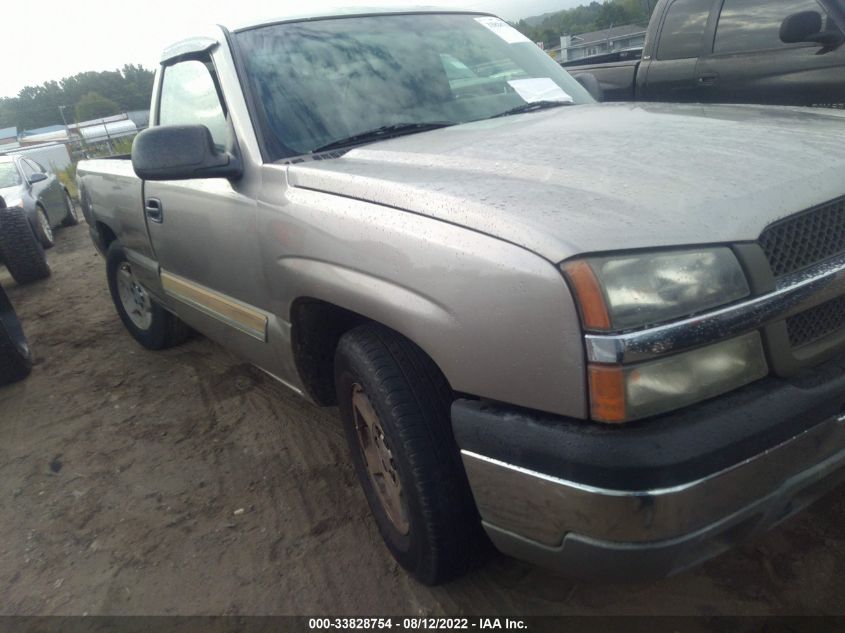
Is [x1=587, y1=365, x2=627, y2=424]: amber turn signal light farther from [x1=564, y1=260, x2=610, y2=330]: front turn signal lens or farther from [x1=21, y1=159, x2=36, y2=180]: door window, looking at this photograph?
[x1=21, y1=159, x2=36, y2=180]: door window

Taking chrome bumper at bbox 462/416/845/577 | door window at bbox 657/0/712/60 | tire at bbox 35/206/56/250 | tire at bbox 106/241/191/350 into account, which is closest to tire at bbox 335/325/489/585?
chrome bumper at bbox 462/416/845/577

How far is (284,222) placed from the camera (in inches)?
92.6

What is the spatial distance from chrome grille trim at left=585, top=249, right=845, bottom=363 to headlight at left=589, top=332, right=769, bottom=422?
3 cm

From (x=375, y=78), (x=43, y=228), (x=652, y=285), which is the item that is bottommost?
(x=43, y=228)

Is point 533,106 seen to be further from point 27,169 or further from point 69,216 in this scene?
point 69,216

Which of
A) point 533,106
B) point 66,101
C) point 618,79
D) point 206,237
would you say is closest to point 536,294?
point 533,106

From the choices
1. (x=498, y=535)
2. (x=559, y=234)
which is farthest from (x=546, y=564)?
(x=559, y=234)

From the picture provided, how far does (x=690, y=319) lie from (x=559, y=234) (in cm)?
33

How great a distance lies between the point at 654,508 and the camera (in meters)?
1.47

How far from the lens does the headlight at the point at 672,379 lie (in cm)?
147

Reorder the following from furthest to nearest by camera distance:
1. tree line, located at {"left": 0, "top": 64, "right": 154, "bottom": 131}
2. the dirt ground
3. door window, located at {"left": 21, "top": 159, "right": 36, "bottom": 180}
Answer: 1. tree line, located at {"left": 0, "top": 64, "right": 154, "bottom": 131}
2. door window, located at {"left": 21, "top": 159, "right": 36, "bottom": 180}
3. the dirt ground

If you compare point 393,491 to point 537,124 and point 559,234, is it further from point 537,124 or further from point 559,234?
point 537,124

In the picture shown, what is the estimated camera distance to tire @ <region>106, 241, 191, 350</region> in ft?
15.0

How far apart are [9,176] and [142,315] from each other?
5917mm
